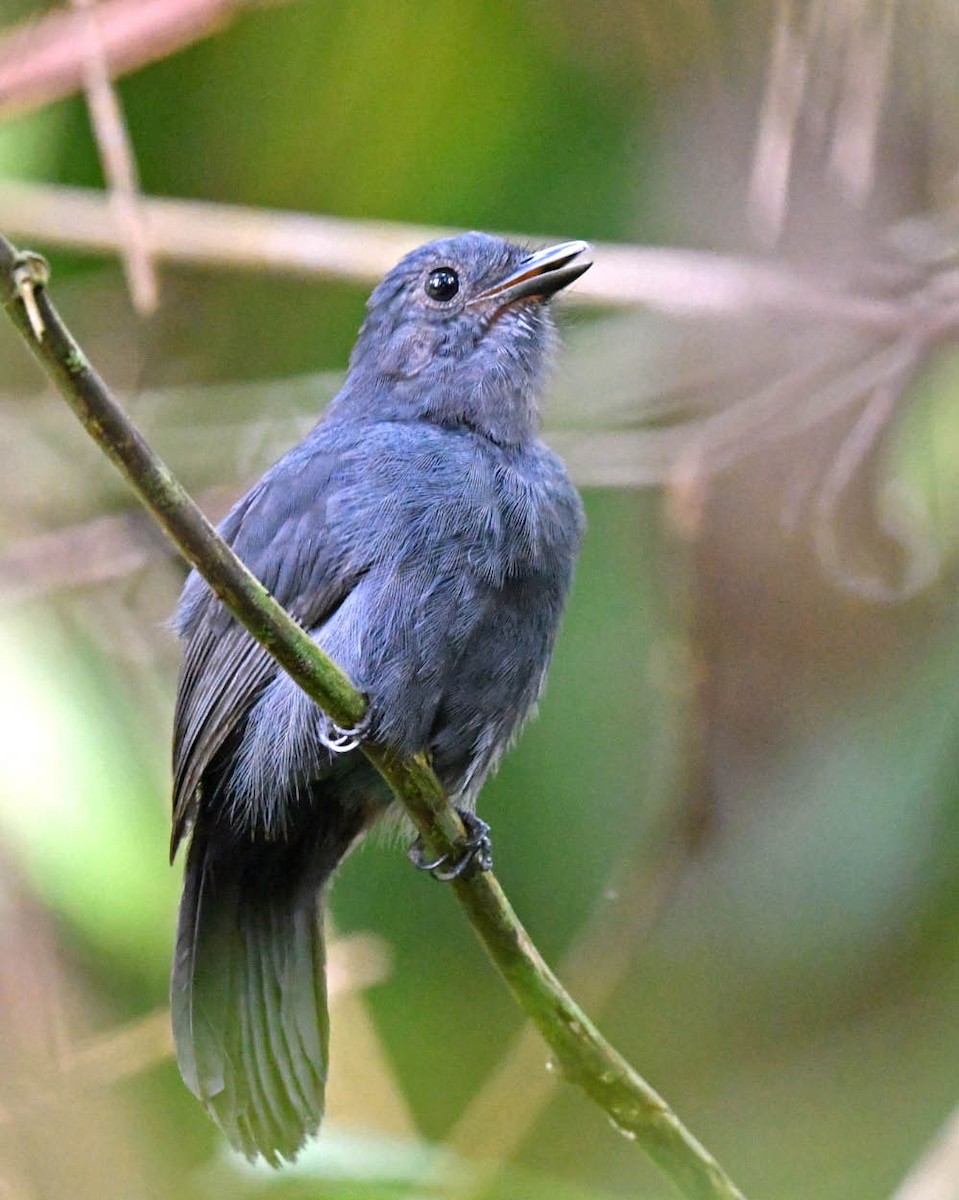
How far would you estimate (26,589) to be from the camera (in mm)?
4812

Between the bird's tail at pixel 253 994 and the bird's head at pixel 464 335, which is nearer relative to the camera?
the bird's tail at pixel 253 994

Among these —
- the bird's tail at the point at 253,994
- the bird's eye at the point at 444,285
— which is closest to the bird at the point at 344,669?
the bird's tail at the point at 253,994

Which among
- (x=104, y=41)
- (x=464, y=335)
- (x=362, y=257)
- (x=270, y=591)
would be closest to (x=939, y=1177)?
(x=270, y=591)

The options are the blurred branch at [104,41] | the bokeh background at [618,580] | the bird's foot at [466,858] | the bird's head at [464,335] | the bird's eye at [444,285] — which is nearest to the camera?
the bird's foot at [466,858]

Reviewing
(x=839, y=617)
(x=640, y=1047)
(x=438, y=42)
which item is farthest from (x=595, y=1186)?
(x=438, y=42)

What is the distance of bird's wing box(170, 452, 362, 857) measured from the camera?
11.3ft

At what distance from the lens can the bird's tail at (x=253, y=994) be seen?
3.47 meters

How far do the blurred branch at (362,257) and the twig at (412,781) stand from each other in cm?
204

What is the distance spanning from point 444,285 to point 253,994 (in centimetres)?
165

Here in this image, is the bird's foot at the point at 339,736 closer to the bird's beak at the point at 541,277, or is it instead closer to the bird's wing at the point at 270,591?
the bird's wing at the point at 270,591

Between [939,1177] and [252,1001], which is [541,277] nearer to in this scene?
[252,1001]

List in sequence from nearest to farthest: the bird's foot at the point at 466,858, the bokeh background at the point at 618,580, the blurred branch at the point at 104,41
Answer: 1. the bird's foot at the point at 466,858
2. the bokeh background at the point at 618,580
3. the blurred branch at the point at 104,41

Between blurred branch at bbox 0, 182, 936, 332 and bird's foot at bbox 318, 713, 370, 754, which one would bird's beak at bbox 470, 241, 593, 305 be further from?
bird's foot at bbox 318, 713, 370, 754

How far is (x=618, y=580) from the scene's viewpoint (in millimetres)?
5684
